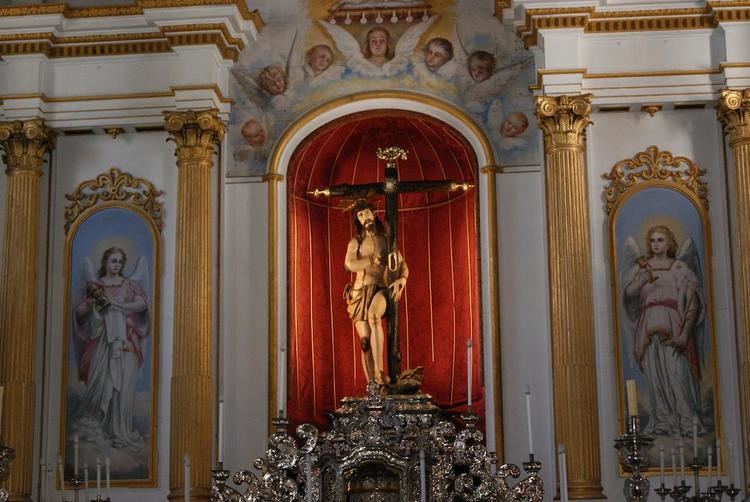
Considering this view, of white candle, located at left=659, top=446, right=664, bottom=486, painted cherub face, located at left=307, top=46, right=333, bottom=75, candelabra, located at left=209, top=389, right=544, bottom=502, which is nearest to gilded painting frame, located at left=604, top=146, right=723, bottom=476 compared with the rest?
white candle, located at left=659, top=446, right=664, bottom=486

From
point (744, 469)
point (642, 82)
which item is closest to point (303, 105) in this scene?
point (642, 82)

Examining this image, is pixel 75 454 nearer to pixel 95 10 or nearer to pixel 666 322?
pixel 95 10

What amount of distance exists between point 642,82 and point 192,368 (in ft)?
20.5

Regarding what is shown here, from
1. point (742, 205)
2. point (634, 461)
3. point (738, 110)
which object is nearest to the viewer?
point (634, 461)

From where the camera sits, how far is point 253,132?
57.0 feet

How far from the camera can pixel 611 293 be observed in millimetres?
16344

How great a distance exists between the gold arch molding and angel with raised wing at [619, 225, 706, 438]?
1.57 metres

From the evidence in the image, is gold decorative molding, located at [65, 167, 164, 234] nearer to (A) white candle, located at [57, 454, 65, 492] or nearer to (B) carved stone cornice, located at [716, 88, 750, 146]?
(A) white candle, located at [57, 454, 65, 492]

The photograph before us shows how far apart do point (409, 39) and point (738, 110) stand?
4124 mm

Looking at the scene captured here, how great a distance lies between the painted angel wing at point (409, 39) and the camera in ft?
57.4

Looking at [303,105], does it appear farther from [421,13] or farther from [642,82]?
[642,82]

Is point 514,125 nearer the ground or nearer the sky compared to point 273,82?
nearer the ground

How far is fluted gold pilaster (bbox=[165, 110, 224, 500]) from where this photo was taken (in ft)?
52.2

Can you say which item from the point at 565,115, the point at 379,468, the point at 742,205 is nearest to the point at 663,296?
the point at 742,205
